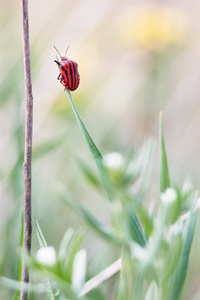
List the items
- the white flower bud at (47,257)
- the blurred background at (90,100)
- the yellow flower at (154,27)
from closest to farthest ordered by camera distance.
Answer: the white flower bud at (47,257), the blurred background at (90,100), the yellow flower at (154,27)

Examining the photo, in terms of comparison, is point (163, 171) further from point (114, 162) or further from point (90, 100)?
point (90, 100)

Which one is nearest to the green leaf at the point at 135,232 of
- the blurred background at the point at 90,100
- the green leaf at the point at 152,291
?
the green leaf at the point at 152,291

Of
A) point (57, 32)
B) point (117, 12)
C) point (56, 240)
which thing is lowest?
point (56, 240)

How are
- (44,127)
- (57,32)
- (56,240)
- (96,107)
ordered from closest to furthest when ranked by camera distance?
1. (56,240)
2. (44,127)
3. (96,107)
4. (57,32)

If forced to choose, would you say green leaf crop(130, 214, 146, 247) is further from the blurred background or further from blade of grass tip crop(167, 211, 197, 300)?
the blurred background

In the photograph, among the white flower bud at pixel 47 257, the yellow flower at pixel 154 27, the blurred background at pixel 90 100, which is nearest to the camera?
the white flower bud at pixel 47 257

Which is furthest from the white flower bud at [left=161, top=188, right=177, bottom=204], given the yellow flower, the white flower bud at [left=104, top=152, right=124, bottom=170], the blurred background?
the yellow flower

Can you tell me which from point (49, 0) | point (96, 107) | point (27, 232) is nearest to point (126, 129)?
point (96, 107)

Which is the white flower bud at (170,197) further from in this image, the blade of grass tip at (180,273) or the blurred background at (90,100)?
the blurred background at (90,100)

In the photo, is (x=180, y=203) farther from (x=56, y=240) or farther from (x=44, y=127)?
(x=44, y=127)
